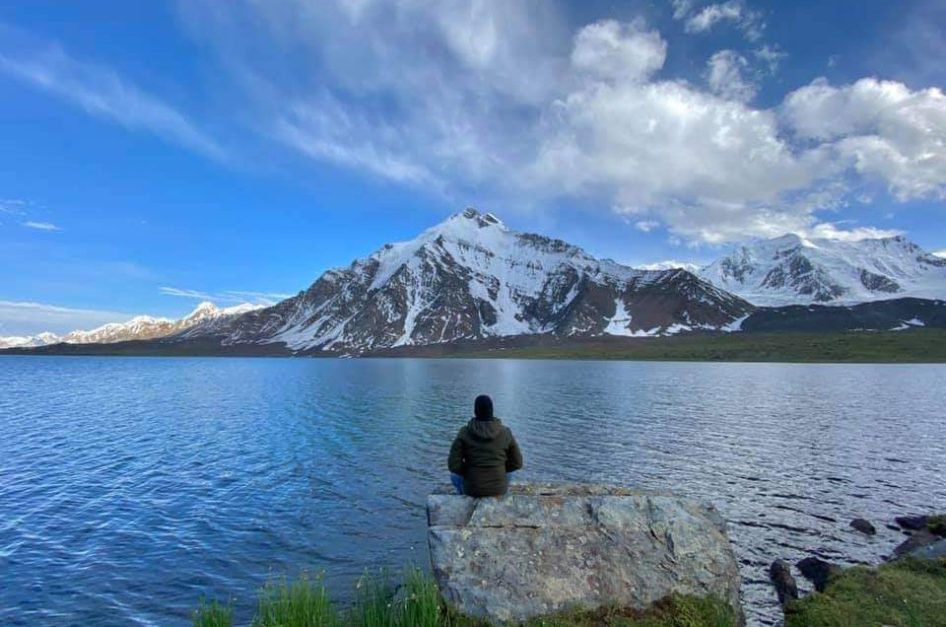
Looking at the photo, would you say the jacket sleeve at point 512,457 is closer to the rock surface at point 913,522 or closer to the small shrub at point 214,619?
the small shrub at point 214,619

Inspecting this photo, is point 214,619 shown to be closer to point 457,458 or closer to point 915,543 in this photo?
point 457,458

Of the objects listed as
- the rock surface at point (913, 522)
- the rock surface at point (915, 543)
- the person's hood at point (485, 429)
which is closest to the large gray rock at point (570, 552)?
the person's hood at point (485, 429)

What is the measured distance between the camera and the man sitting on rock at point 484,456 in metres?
13.8

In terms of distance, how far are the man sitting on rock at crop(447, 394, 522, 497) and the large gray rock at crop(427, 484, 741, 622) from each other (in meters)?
0.42

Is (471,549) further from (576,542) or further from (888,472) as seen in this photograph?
(888,472)

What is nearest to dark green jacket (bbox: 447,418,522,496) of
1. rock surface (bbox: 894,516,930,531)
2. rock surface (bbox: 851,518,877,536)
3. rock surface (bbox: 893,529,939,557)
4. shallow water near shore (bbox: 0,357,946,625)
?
shallow water near shore (bbox: 0,357,946,625)

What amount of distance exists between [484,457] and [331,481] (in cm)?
2283

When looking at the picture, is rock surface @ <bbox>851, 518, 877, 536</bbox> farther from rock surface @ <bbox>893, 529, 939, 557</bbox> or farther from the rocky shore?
the rocky shore

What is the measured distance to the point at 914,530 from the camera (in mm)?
25750

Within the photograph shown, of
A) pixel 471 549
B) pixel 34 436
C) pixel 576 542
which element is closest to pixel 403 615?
pixel 471 549

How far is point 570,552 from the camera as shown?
12.9 metres

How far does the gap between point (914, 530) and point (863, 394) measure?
79.3 meters

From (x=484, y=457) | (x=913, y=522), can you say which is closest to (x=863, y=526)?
(x=913, y=522)

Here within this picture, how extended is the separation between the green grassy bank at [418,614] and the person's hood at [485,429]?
144 inches
